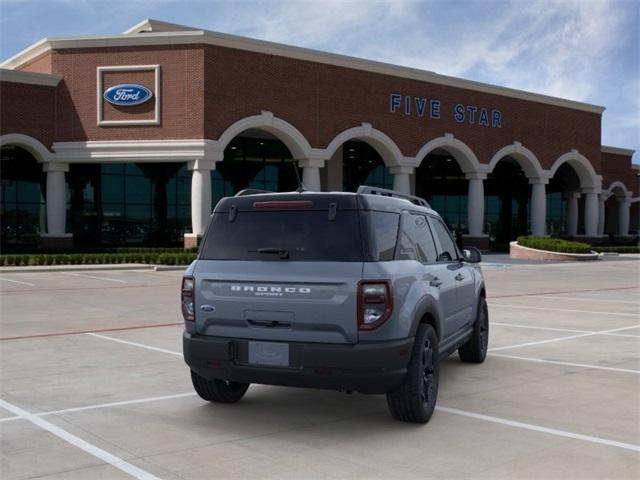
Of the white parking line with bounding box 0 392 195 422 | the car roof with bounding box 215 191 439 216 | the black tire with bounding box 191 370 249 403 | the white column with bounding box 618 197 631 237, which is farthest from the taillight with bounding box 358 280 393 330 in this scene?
the white column with bounding box 618 197 631 237

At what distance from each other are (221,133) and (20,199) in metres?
14.2

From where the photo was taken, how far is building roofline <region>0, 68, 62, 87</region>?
33025mm

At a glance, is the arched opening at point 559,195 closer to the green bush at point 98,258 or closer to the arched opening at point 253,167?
the arched opening at point 253,167

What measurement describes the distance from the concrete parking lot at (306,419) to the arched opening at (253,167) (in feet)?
107

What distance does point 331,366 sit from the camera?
213 inches

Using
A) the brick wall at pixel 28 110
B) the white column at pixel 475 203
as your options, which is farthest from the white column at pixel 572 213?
the brick wall at pixel 28 110

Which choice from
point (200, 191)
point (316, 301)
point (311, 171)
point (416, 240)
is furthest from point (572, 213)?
point (316, 301)

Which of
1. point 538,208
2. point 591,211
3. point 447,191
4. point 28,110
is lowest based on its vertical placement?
point 591,211

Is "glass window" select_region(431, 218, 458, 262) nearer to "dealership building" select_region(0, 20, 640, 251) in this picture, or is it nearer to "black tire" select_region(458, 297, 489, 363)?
"black tire" select_region(458, 297, 489, 363)

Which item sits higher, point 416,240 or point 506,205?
point 506,205

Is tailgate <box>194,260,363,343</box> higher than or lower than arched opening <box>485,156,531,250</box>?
lower

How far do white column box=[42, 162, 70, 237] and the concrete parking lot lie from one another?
25.1 metres

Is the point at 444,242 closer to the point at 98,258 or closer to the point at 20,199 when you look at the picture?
the point at 98,258

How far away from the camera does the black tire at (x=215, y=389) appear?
6.43m
